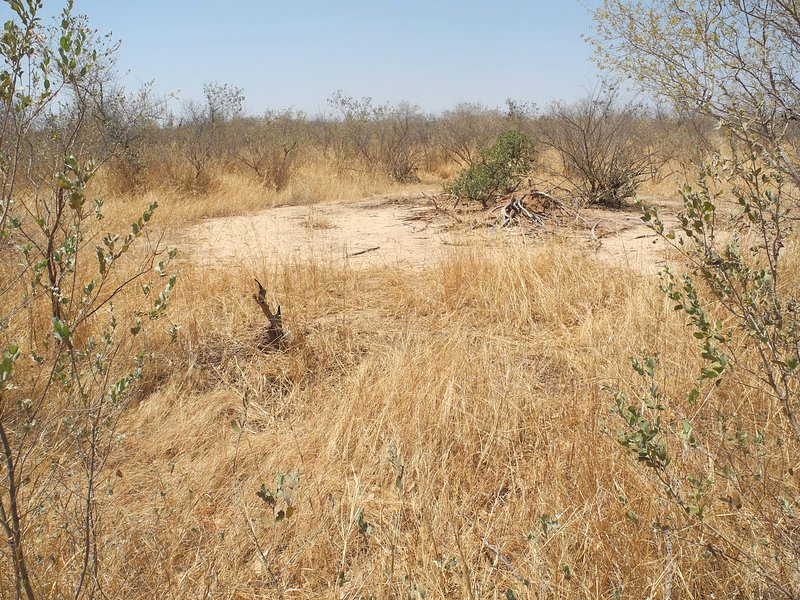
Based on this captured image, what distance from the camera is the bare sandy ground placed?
504 cm

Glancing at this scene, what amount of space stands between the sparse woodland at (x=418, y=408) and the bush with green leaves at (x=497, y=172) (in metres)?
2.13

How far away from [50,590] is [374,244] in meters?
4.70

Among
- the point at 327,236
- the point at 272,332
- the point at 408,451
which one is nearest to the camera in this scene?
the point at 408,451

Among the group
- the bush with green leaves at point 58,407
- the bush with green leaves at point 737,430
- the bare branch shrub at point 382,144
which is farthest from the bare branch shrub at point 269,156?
the bush with green leaves at point 737,430

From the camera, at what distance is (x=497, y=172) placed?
23.4ft

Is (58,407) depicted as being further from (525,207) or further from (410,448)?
(525,207)

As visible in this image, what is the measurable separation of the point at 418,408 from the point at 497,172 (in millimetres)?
5317

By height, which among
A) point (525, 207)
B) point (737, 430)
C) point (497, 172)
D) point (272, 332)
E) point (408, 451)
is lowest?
point (408, 451)

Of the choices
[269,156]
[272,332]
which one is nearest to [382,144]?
[269,156]

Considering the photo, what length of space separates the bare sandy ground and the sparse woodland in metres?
0.29

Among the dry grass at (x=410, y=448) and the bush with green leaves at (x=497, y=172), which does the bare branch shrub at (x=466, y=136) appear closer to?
the bush with green leaves at (x=497, y=172)

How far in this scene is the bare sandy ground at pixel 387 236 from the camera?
504 cm

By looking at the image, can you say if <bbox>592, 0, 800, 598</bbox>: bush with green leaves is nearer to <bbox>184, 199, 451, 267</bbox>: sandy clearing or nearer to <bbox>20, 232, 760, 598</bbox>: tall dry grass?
<bbox>20, 232, 760, 598</bbox>: tall dry grass

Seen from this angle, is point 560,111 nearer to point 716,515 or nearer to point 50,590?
point 716,515
